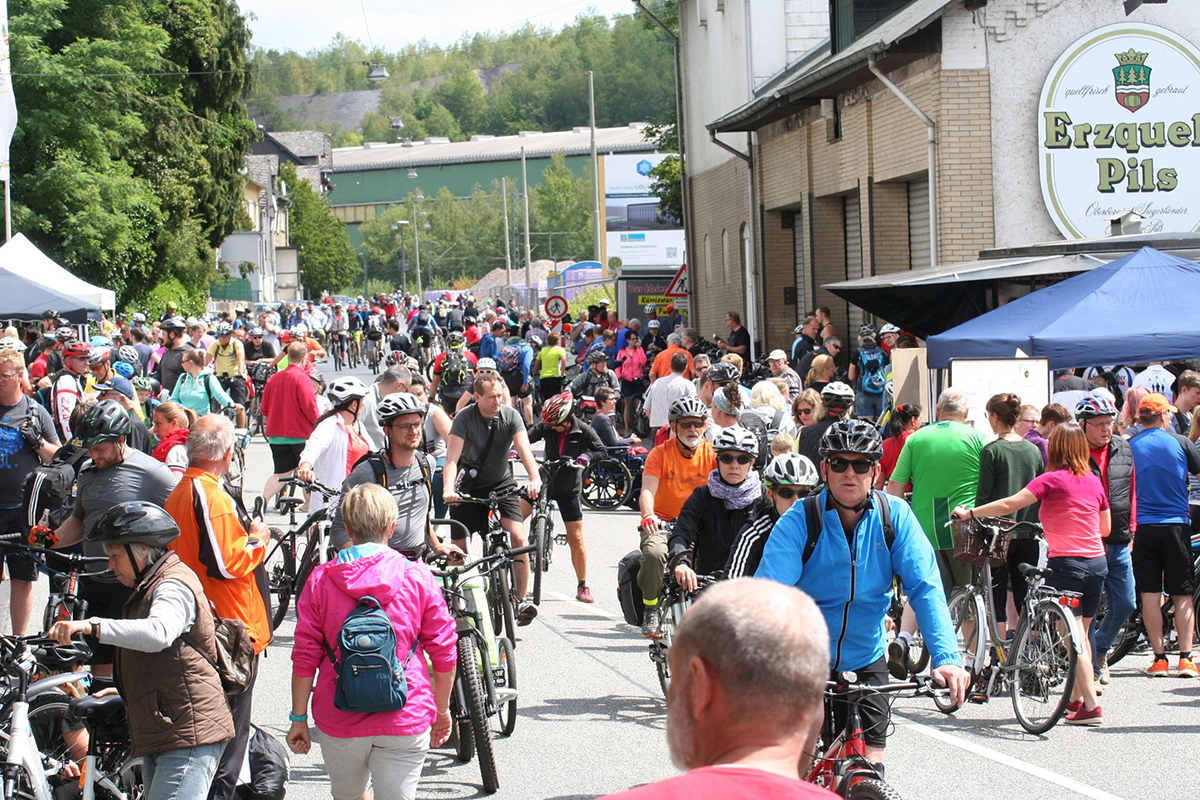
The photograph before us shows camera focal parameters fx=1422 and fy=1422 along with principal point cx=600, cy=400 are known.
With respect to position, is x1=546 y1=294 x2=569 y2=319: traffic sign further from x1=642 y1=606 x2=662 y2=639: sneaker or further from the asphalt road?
x1=642 y1=606 x2=662 y2=639: sneaker

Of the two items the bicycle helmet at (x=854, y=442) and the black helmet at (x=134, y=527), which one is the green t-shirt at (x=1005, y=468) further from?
the black helmet at (x=134, y=527)

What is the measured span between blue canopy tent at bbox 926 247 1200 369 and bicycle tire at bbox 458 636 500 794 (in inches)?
285

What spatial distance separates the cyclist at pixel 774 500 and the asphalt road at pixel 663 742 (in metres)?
1.36

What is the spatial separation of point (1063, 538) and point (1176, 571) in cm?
138

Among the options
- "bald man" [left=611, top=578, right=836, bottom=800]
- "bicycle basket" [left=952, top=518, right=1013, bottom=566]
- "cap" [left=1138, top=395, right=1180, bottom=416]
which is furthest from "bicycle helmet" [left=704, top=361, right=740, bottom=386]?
"bald man" [left=611, top=578, right=836, bottom=800]

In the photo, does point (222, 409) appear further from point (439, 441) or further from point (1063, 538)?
point (1063, 538)

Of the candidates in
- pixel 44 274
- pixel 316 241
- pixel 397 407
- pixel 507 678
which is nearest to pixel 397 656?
pixel 507 678

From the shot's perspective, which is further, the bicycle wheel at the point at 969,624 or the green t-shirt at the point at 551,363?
the green t-shirt at the point at 551,363

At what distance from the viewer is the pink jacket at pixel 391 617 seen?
4.96 m

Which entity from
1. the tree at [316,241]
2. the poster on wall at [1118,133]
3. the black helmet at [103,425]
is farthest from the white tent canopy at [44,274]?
the tree at [316,241]

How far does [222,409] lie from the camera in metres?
16.8

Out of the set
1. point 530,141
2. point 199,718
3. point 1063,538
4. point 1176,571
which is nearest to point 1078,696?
point 1063,538

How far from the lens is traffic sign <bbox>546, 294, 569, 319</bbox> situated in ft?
110

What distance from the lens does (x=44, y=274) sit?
80.7 ft
